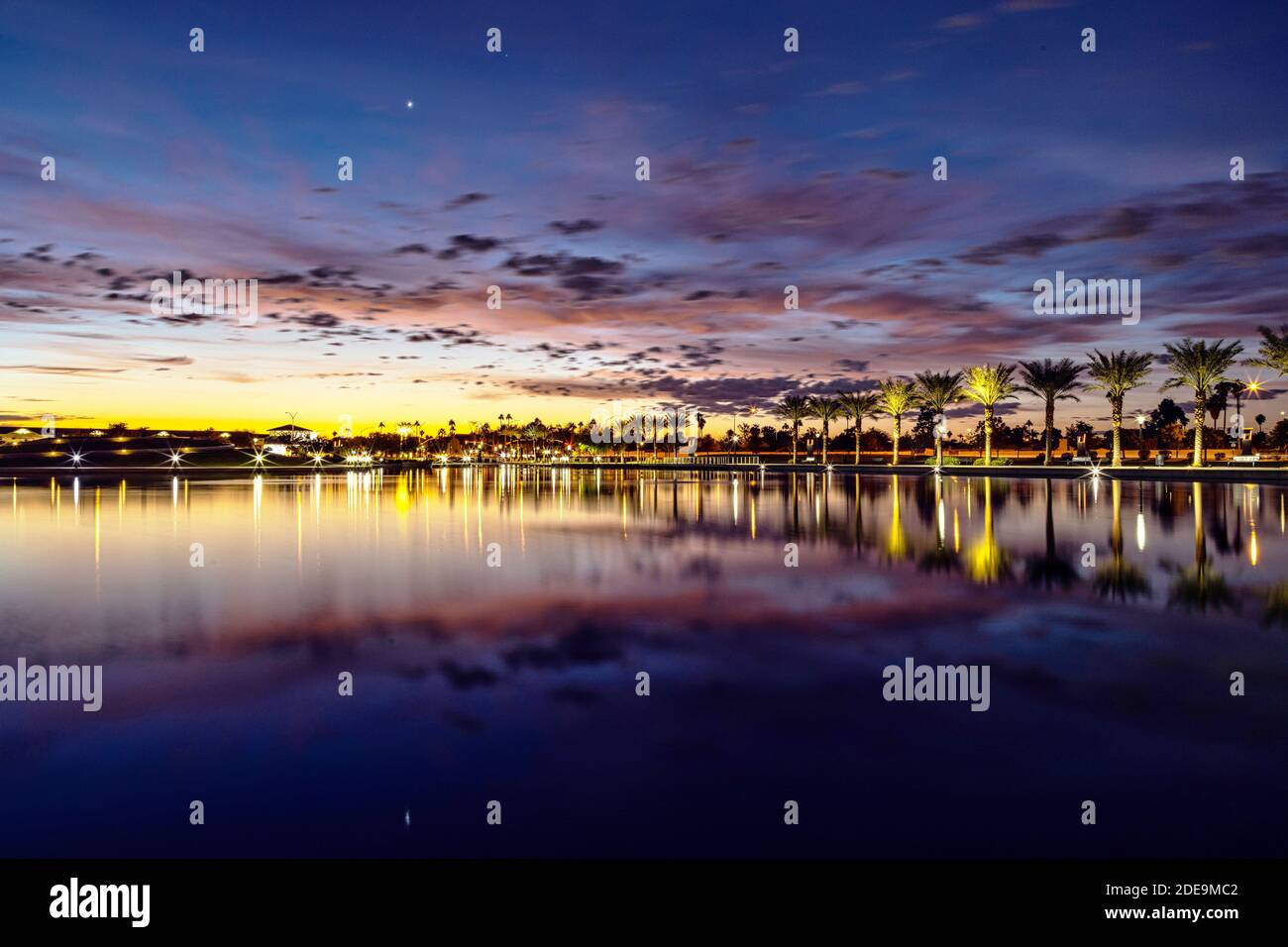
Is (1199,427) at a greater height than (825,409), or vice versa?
(825,409)

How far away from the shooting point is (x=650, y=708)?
7.61 meters

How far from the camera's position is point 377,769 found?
614 cm

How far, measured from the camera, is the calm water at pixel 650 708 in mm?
5203

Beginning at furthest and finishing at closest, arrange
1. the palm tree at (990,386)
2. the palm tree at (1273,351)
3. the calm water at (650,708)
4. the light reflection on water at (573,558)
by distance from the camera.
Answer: the palm tree at (990,386) → the palm tree at (1273,351) → the light reflection on water at (573,558) → the calm water at (650,708)

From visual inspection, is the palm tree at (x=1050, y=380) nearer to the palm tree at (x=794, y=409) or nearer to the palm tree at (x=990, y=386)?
the palm tree at (x=990, y=386)
